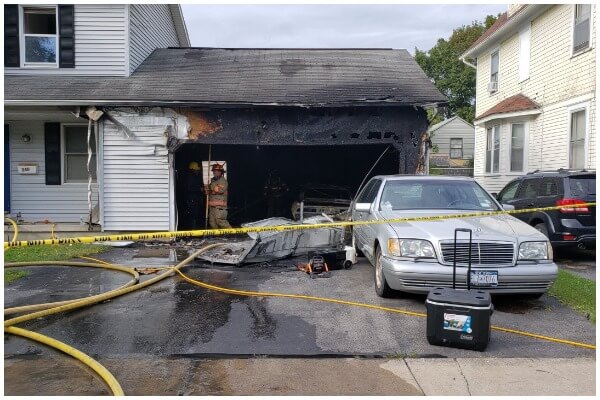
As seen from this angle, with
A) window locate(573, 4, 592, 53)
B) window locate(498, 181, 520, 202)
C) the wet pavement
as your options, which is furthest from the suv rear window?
window locate(573, 4, 592, 53)

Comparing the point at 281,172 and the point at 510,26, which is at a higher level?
the point at 510,26

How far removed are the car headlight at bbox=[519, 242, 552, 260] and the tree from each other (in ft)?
139

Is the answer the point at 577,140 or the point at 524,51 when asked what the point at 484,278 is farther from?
the point at 524,51

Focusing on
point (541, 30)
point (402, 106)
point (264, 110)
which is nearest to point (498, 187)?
point (541, 30)

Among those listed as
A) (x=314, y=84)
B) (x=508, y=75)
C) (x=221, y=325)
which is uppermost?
(x=508, y=75)

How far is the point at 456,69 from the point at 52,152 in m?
42.8

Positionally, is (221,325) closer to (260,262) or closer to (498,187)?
(260,262)

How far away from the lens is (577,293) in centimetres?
671

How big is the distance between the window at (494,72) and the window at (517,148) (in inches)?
105

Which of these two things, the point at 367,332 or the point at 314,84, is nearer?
the point at 367,332

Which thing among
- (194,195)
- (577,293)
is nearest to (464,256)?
(577,293)

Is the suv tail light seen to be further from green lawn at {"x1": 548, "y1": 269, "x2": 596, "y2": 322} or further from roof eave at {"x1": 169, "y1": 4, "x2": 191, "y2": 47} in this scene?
roof eave at {"x1": 169, "y1": 4, "x2": 191, "y2": 47}

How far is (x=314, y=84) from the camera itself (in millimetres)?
12055

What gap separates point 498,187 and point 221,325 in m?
14.4
